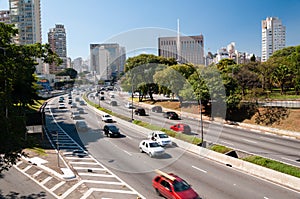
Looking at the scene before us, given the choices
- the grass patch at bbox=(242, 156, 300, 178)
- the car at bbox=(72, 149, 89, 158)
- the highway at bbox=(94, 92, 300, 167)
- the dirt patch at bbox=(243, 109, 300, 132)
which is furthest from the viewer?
the dirt patch at bbox=(243, 109, 300, 132)

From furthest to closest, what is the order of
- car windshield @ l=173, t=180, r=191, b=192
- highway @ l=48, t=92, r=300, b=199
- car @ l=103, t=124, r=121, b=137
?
car @ l=103, t=124, r=121, b=137
highway @ l=48, t=92, r=300, b=199
car windshield @ l=173, t=180, r=191, b=192

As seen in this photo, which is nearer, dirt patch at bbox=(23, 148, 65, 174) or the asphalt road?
the asphalt road

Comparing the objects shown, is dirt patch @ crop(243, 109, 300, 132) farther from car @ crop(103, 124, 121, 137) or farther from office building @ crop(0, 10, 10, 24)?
office building @ crop(0, 10, 10, 24)

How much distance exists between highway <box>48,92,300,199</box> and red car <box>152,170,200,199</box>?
75 centimetres

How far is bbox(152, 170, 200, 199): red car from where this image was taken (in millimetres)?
14625

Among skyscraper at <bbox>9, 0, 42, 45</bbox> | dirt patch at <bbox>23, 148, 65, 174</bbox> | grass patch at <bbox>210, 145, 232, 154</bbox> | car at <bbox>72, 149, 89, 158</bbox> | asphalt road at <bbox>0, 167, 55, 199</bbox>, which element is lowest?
asphalt road at <bbox>0, 167, 55, 199</bbox>

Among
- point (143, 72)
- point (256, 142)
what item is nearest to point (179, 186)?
point (256, 142)

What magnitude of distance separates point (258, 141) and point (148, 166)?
15.4 m

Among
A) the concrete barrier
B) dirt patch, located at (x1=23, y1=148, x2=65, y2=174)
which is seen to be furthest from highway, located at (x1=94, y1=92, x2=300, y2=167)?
dirt patch, located at (x1=23, y1=148, x2=65, y2=174)

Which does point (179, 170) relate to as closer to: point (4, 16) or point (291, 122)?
point (291, 122)

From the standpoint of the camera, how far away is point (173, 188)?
14977mm

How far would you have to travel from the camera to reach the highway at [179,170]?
16.5 meters

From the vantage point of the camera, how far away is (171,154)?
25.8 meters

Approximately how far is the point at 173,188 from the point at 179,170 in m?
6.11
